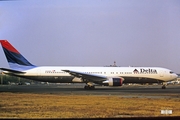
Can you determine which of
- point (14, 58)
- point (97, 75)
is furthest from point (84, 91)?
point (14, 58)

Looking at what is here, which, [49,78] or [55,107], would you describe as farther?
[49,78]

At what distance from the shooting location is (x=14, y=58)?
6754 millimetres

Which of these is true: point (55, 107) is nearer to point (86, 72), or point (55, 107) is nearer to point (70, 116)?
point (70, 116)

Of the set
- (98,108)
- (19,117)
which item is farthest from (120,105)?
(19,117)

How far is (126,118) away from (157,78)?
7.83 m

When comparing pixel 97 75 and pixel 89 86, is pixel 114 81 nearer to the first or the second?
pixel 97 75

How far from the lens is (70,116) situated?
371 centimetres

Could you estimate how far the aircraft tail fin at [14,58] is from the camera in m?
4.68

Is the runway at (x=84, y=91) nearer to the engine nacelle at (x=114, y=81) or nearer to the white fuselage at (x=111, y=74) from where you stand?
the white fuselage at (x=111, y=74)

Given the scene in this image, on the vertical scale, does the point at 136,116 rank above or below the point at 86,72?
below

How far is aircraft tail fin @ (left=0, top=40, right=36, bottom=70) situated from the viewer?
4.68m

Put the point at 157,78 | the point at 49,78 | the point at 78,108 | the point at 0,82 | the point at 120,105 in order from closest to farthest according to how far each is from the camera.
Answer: the point at 78,108
the point at 120,105
the point at 0,82
the point at 49,78
the point at 157,78

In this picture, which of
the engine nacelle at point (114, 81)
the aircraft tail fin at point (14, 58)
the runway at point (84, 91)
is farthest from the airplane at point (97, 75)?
the aircraft tail fin at point (14, 58)

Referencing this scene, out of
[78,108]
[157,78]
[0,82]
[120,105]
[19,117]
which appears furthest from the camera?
[157,78]
